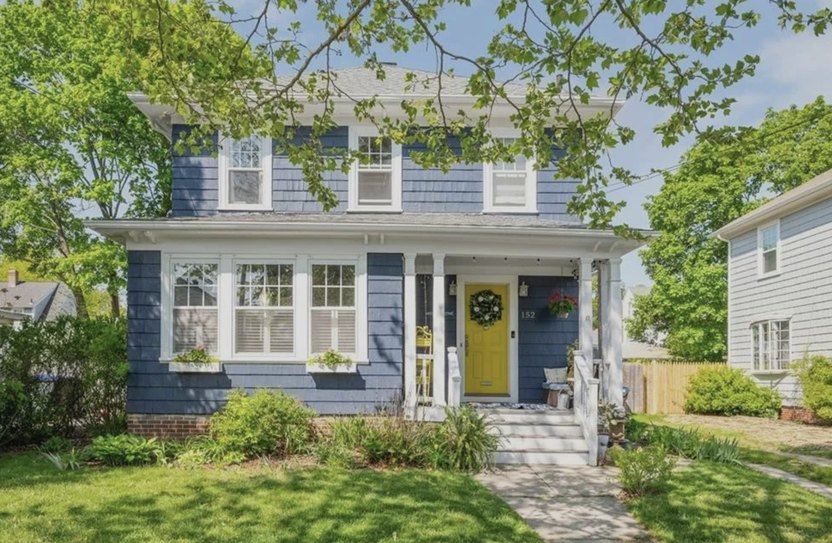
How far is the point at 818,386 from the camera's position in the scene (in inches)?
532

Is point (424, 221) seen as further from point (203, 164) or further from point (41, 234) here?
point (41, 234)

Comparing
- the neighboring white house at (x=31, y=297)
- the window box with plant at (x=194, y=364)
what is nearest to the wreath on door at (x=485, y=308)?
the window box with plant at (x=194, y=364)

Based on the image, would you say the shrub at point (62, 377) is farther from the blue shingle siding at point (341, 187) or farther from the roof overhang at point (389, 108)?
the roof overhang at point (389, 108)

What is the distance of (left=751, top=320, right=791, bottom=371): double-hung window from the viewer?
52.5ft

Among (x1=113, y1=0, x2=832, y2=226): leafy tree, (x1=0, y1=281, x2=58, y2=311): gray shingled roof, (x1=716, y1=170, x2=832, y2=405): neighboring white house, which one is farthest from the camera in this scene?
(x1=0, y1=281, x2=58, y2=311): gray shingled roof

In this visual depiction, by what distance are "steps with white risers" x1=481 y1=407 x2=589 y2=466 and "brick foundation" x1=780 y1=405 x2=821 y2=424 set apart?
7393mm

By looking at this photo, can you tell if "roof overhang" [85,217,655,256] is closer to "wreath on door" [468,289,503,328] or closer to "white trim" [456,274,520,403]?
"white trim" [456,274,520,403]

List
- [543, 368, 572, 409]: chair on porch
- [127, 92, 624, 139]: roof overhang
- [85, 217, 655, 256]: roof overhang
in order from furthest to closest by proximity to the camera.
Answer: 1. [127, 92, 624, 139]: roof overhang
2. [543, 368, 572, 409]: chair on porch
3. [85, 217, 655, 256]: roof overhang

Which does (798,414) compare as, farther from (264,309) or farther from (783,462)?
(264,309)

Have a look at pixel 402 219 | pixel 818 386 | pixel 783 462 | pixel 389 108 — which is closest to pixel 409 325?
pixel 402 219

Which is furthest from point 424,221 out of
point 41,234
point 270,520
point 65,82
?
point 41,234

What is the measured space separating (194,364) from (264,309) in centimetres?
136

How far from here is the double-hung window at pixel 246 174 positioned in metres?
11.5

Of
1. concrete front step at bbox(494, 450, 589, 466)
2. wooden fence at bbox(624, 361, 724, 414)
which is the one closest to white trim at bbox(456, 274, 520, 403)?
concrete front step at bbox(494, 450, 589, 466)
